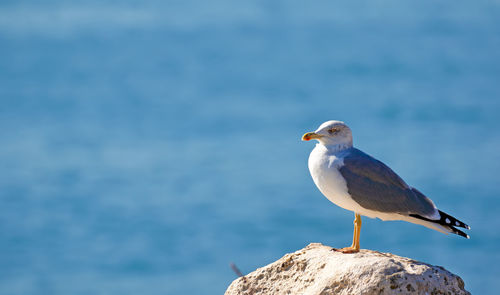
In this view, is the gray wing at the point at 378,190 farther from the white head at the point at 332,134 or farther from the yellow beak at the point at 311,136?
the yellow beak at the point at 311,136

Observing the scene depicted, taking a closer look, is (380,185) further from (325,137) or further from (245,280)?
(245,280)

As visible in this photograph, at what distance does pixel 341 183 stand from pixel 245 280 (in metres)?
1.36

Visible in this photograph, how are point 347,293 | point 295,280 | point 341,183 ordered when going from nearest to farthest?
1. point 347,293
2. point 295,280
3. point 341,183

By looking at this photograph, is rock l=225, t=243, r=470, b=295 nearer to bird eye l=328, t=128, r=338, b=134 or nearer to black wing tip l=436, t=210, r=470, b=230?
black wing tip l=436, t=210, r=470, b=230

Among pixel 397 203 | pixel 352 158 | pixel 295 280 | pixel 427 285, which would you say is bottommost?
pixel 427 285

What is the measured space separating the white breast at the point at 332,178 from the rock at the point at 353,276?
0.62 metres

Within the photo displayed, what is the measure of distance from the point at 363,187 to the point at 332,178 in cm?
33

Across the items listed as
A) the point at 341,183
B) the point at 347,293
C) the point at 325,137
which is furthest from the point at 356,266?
the point at 325,137

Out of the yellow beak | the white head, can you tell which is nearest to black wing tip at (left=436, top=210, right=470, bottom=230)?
the white head

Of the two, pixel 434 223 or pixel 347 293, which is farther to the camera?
pixel 434 223

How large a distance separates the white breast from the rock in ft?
2.03

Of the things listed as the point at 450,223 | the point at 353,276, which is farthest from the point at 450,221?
the point at 353,276

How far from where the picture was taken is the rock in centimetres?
572

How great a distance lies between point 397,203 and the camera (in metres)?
7.02
